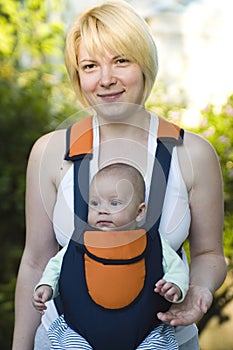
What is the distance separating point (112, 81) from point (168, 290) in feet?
1.89

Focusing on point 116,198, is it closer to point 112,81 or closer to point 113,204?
point 113,204

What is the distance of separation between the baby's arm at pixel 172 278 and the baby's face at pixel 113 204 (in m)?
0.14

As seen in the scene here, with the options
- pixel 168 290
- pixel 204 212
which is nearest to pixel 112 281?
pixel 168 290

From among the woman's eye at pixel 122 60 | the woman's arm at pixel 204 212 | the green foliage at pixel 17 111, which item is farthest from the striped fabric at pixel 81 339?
the green foliage at pixel 17 111

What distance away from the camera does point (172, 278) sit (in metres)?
2.24

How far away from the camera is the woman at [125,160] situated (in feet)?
7.79

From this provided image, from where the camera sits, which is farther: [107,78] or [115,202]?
[107,78]

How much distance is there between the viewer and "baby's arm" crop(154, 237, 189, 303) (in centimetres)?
222

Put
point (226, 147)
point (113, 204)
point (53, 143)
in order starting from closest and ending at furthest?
point (113, 204) < point (53, 143) < point (226, 147)

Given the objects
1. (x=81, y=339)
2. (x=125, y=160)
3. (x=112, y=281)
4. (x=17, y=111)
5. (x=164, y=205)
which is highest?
(x=125, y=160)

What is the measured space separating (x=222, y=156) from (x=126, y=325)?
3.07 meters

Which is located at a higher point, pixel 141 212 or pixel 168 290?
pixel 141 212

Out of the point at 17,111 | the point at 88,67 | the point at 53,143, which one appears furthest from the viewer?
the point at 17,111

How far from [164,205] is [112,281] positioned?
0.93ft
